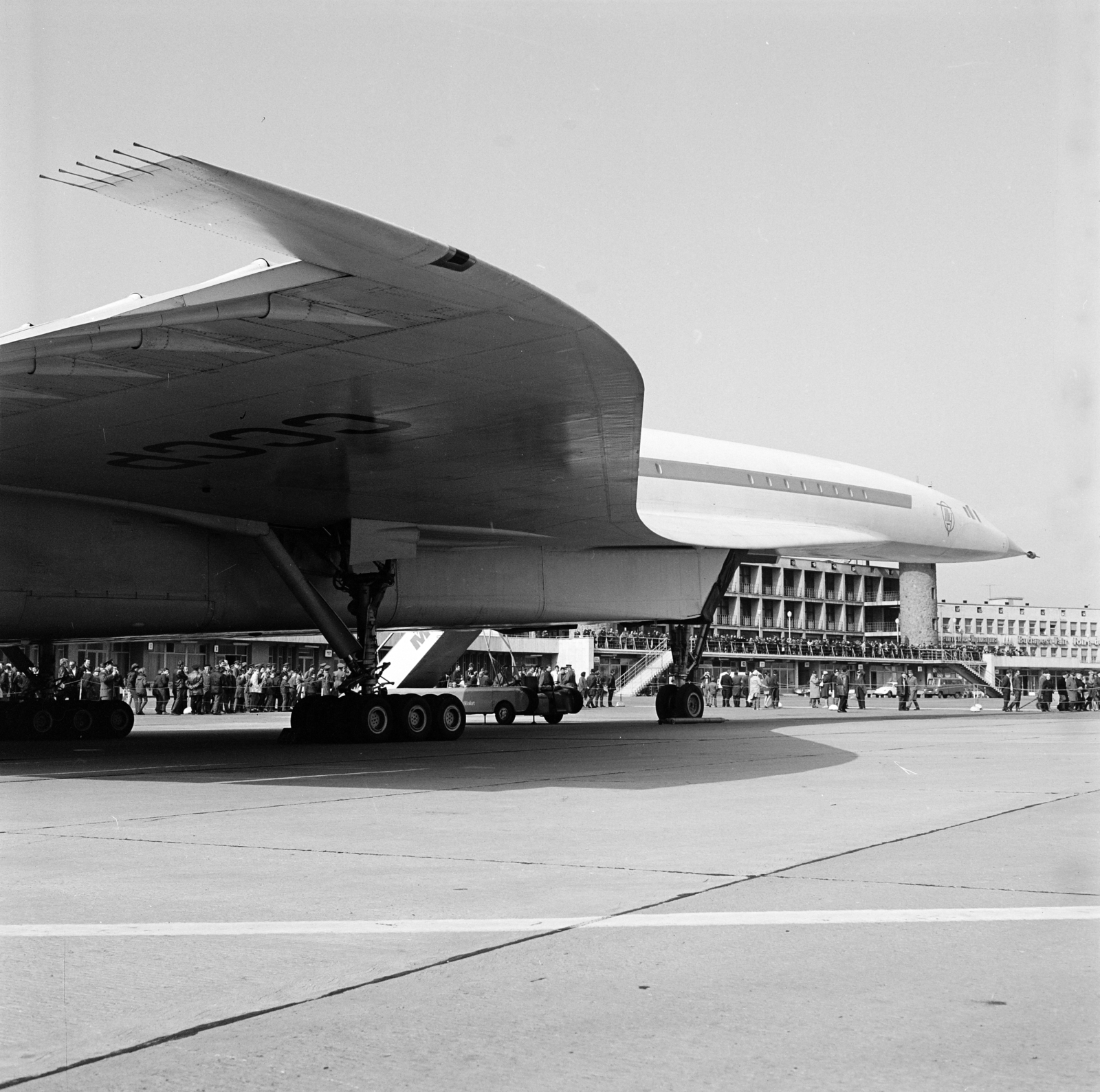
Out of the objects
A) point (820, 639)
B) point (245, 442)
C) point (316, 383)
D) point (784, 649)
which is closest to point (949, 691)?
point (784, 649)

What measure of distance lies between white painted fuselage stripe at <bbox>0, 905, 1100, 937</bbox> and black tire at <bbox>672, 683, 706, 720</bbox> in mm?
17639

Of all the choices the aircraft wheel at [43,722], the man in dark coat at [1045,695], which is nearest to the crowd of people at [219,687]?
the aircraft wheel at [43,722]

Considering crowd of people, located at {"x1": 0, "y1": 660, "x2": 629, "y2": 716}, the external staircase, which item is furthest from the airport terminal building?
crowd of people, located at {"x1": 0, "y1": 660, "x2": 629, "y2": 716}

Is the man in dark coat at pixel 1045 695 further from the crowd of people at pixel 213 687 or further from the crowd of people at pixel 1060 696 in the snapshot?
the crowd of people at pixel 213 687

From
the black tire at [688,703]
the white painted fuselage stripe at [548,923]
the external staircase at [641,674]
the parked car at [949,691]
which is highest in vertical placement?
the white painted fuselage stripe at [548,923]

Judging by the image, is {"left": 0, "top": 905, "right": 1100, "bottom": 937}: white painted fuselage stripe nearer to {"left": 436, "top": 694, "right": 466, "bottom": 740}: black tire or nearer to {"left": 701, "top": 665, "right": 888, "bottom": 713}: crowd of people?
{"left": 436, "top": 694, "right": 466, "bottom": 740}: black tire

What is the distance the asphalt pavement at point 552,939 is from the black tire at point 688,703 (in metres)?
12.9

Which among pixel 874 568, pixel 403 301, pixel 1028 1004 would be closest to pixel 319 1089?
pixel 1028 1004

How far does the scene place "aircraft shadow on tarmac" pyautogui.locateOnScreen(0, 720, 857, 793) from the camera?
33.9 feet

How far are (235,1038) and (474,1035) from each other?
1.91 ft

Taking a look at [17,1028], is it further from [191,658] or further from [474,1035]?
[191,658]

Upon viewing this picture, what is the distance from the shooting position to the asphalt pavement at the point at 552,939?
3045mm

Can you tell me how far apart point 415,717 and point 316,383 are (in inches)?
274

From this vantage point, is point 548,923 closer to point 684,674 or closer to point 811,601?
point 684,674
